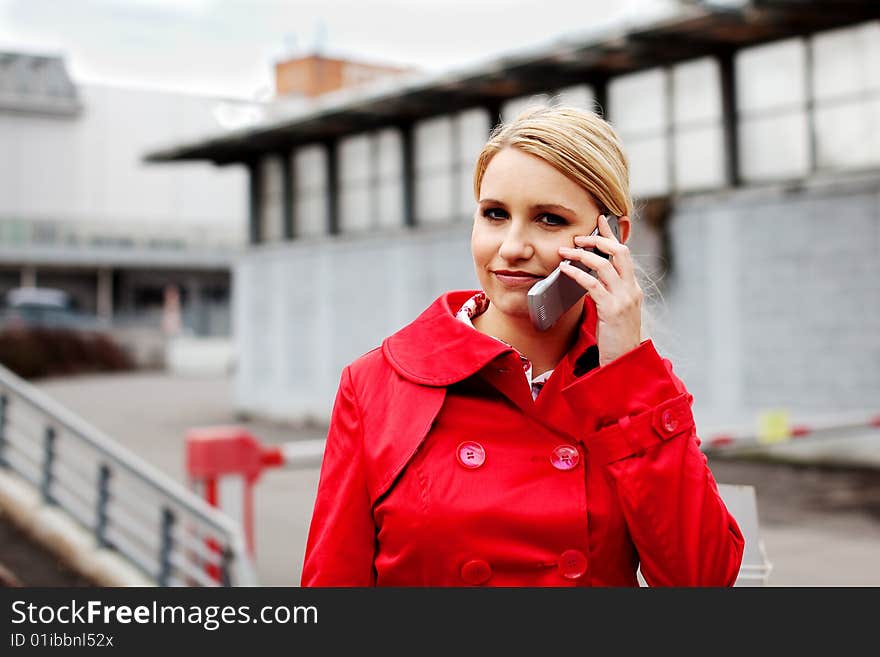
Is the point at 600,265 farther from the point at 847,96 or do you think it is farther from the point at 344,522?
the point at 847,96

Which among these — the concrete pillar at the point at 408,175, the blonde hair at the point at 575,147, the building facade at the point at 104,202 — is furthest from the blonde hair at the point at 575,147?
the building facade at the point at 104,202

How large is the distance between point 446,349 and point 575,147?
0.42 meters

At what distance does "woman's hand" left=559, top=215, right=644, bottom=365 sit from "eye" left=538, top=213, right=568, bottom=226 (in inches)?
1.8

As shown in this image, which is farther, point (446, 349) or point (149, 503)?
point (149, 503)

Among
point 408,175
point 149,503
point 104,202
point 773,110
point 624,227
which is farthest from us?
point 104,202

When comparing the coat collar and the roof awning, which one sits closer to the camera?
the coat collar

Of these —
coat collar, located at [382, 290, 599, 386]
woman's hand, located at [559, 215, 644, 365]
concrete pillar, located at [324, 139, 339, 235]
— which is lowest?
coat collar, located at [382, 290, 599, 386]

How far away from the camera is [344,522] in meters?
1.84

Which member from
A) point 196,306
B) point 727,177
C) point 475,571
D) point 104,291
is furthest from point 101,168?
point 475,571

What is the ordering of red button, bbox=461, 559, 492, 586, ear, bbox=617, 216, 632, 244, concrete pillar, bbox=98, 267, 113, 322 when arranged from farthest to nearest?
concrete pillar, bbox=98, 267, 113, 322, ear, bbox=617, 216, 632, 244, red button, bbox=461, 559, 492, 586

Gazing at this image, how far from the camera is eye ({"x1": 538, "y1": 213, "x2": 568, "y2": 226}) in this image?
189 centimetres

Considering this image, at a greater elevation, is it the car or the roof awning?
the roof awning

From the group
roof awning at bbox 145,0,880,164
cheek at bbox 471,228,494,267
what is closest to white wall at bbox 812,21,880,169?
roof awning at bbox 145,0,880,164

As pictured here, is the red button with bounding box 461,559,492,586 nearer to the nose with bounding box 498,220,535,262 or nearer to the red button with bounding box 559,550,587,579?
the red button with bounding box 559,550,587,579
